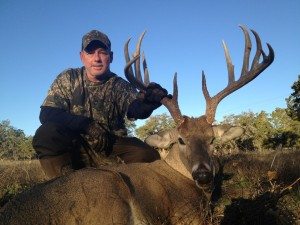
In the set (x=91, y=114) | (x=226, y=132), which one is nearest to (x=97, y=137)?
(x=91, y=114)

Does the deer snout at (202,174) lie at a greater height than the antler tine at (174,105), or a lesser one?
lesser

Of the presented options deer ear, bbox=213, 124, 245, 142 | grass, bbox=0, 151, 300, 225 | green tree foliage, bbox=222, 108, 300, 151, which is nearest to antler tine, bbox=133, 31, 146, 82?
deer ear, bbox=213, 124, 245, 142

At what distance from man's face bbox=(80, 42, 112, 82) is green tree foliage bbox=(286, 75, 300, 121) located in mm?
22628

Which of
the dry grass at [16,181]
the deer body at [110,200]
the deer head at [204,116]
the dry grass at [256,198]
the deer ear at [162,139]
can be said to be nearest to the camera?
the deer body at [110,200]

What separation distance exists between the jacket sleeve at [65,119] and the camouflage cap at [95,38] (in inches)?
53.0

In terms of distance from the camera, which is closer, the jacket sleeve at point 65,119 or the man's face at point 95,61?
the jacket sleeve at point 65,119

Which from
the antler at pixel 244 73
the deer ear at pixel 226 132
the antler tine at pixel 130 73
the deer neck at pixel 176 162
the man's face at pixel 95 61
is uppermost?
the man's face at pixel 95 61

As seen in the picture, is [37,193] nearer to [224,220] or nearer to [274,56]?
[224,220]

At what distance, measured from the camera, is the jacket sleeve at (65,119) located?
618 centimetres

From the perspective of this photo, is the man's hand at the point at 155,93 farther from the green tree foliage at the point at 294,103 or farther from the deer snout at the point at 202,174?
the green tree foliage at the point at 294,103

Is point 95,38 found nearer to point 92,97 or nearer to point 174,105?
point 92,97

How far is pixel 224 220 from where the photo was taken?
4.69 meters

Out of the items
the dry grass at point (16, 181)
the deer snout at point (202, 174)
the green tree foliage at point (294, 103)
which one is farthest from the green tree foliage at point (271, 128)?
the deer snout at point (202, 174)

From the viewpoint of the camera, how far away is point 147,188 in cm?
462
